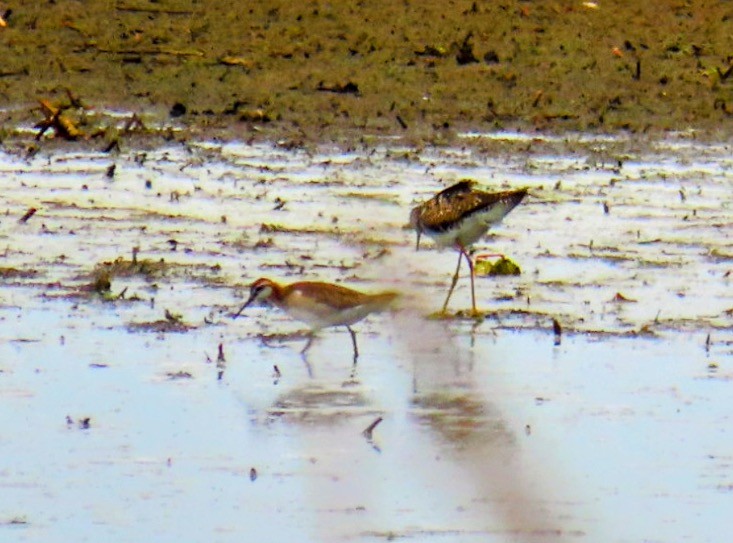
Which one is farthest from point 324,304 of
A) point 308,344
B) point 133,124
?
point 133,124

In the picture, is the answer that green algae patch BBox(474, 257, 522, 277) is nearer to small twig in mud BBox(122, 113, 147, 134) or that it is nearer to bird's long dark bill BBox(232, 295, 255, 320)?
bird's long dark bill BBox(232, 295, 255, 320)

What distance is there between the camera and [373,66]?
15719mm

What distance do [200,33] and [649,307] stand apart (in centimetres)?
779

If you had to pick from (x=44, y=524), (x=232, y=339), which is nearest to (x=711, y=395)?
(x=232, y=339)

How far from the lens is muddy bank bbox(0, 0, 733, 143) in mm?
14422

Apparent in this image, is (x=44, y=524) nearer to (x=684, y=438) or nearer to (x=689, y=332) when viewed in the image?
(x=684, y=438)

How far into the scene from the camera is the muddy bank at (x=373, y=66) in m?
14.4

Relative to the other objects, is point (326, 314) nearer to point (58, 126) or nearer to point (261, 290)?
point (261, 290)

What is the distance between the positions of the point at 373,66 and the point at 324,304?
25.2ft

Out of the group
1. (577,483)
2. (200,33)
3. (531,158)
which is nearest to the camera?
(577,483)

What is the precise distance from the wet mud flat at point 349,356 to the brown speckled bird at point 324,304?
0.58 feet

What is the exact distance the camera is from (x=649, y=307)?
9297 mm

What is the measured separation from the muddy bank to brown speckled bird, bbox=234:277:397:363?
17.6 feet

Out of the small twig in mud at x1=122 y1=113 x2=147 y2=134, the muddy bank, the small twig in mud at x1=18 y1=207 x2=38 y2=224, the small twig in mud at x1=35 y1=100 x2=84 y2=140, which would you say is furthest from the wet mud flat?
the muddy bank
